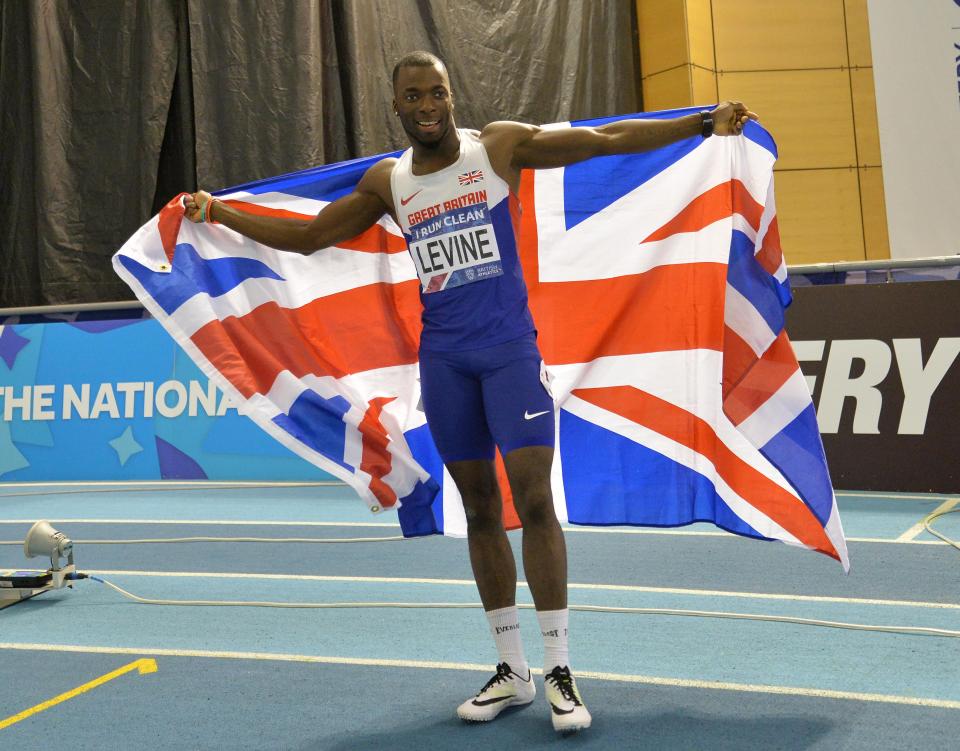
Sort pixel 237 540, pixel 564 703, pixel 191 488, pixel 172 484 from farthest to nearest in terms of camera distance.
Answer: pixel 172 484 < pixel 191 488 < pixel 237 540 < pixel 564 703

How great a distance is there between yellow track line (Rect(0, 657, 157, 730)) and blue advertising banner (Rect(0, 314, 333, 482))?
4.38m

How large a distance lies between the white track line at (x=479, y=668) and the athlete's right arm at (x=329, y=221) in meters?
1.39

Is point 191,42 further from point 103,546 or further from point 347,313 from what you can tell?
point 347,313

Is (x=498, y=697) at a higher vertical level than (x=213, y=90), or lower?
lower

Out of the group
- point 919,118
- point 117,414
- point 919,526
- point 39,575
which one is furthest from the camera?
point 117,414

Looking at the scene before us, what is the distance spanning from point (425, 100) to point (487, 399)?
2.74 ft

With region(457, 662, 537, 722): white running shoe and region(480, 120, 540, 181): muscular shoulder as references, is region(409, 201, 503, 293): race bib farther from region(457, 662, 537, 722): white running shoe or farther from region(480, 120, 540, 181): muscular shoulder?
region(457, 662, 537, 722): white running shoe

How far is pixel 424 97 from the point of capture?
293cm

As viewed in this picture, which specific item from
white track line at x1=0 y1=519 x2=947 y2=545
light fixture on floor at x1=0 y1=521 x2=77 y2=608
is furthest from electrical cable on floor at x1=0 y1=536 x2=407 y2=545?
light fixture on floor at x1=0 y1=521 x2=77 y2=608

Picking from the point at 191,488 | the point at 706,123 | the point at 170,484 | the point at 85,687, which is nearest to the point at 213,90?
the point at 170,484

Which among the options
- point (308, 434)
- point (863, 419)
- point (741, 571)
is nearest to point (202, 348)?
point (308, 434)

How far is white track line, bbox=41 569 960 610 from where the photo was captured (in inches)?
159

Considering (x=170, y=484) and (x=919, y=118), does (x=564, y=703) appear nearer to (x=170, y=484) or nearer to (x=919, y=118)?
(x=919, y=118)

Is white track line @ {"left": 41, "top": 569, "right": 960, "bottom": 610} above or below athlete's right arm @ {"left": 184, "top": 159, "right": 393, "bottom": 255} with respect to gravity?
below
